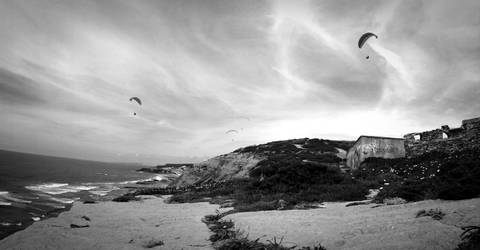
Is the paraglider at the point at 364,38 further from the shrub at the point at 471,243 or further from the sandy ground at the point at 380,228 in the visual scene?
the shrub at the point at 471,243

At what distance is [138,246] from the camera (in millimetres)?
7879

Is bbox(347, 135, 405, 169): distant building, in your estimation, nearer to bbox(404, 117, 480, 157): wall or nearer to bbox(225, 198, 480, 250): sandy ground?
bbox(404, 117, 480, 157): wall

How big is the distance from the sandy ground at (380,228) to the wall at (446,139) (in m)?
20.1

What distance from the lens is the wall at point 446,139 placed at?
73.7 ft

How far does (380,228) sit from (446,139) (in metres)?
24.7

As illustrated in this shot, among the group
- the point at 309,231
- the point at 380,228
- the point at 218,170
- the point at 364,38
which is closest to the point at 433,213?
the point at 380,228

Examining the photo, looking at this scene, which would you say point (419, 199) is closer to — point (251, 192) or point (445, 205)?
point (445, 205)

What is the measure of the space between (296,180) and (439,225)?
13393 mm

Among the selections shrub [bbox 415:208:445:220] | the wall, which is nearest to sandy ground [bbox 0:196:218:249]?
shrub [bbox 415:208:445:220]

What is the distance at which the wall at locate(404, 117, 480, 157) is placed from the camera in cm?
2247

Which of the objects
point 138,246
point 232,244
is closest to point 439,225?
point 232,244

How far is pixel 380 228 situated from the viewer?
6.41 meters

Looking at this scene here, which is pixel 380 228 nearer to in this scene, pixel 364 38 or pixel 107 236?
pixel 107 236

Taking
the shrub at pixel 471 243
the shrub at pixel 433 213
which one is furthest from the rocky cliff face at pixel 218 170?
the shrub at pixel 471 243
